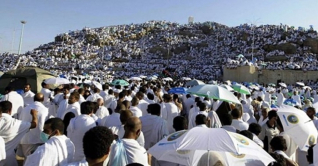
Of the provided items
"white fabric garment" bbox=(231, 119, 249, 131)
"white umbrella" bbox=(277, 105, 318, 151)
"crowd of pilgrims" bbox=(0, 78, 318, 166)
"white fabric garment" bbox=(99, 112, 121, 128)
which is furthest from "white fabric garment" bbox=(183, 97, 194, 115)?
"white umbrella" bbox=(277, 105, 318, 151)

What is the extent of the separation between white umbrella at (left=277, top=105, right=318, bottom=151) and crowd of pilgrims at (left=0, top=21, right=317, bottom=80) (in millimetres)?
38776

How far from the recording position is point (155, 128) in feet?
15.6

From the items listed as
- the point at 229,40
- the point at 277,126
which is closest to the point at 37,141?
the point at 277,126

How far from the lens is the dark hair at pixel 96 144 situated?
241 centimetres

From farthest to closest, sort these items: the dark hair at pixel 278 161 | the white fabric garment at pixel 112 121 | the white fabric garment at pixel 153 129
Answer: the white fabric garment at pixel 112 121 → the white fabric garment at pixel 153 129 → the dark hair at pixel 278 161

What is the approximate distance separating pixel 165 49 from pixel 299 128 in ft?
243

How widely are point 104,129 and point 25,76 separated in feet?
38.6

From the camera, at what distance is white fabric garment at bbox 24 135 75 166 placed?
2.79 m

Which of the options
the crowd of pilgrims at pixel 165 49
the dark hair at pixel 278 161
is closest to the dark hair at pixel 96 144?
the dark hair at pixel 278 161

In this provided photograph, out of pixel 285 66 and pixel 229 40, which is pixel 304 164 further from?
pixel 229 40

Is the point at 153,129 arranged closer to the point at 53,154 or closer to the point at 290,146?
the point at 290,146

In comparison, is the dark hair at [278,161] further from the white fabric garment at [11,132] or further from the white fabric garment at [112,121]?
the white fabric garment at [11,132]

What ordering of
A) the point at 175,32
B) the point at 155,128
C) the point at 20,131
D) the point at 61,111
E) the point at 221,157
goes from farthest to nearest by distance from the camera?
the point at 175,32 → the point at 61,111 → the point at 155,128 → the point at 20,131 → the point at 221,157

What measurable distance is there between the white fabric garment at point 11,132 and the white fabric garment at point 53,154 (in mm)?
1584
